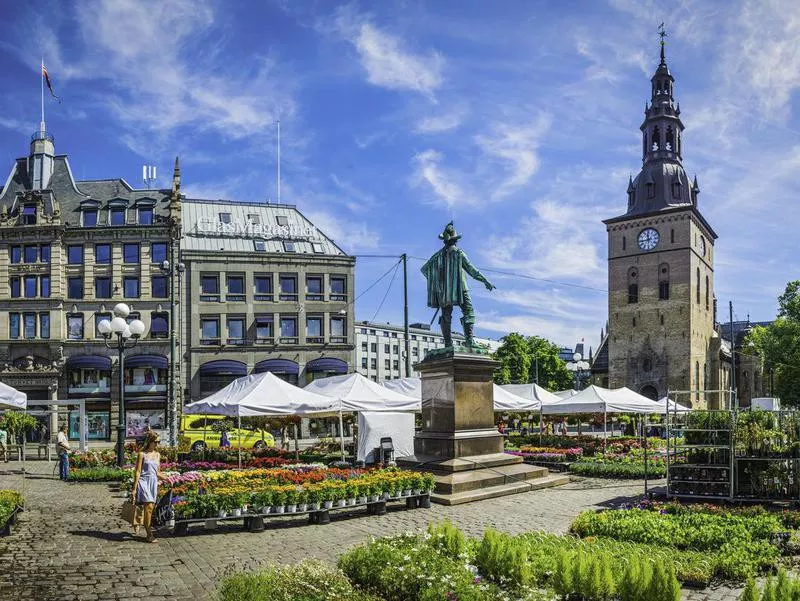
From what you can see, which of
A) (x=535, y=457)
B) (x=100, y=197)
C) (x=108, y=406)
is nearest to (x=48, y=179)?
(x=100, y=197)

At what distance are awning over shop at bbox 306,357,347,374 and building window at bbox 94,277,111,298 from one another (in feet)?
46.6

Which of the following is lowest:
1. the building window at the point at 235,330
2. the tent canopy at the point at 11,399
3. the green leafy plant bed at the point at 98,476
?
the green leafy plant bed at the point at 98,476

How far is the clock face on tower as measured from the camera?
3155 inches

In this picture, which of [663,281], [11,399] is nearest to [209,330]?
[11,399]

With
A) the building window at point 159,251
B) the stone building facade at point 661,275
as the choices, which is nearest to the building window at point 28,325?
the building window at point 159,251

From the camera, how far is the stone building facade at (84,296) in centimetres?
4853

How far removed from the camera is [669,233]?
79.0 meters

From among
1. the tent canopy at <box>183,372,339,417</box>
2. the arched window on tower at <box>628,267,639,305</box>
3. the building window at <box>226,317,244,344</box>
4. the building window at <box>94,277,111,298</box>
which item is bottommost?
the tent canopy at <box>183,372,339,417</box>

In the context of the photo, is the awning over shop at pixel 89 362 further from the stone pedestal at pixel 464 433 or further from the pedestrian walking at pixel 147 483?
the pedestrian walking at pixel 147 483

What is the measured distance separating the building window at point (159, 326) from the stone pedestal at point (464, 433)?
35.0 m

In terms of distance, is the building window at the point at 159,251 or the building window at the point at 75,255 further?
the building window at the point at 159,251

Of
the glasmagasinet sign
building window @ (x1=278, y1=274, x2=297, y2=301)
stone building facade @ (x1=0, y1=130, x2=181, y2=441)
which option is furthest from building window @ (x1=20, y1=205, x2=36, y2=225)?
building window @ (x1=278, y1=274, x2=297, y2=301)

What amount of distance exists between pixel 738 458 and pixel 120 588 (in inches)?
444

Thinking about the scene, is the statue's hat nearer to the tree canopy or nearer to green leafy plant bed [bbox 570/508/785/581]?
green leafy plant bed [bbox 570/508/785/581]
